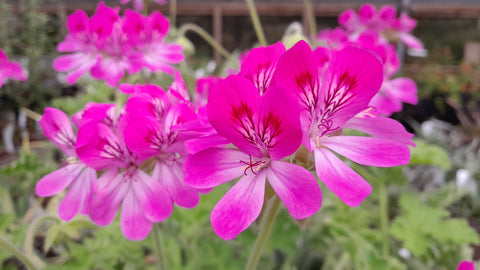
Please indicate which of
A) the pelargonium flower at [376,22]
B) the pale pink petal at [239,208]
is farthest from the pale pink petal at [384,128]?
the pelargonium flower at [376,22]

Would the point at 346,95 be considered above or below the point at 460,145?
above

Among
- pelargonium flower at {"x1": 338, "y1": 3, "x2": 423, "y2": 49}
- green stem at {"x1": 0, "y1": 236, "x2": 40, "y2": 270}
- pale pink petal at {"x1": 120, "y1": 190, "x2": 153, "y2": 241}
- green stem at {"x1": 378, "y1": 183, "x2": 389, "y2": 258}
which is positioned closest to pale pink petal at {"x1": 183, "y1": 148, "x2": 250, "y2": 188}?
pale pink petal at {"x1": 120, "y1": 190, "x2": 153, "y2": 241}

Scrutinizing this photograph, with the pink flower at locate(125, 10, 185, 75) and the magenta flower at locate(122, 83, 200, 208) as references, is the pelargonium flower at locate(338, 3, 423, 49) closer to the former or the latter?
the pink flower at locate(125, 10, 185, 75)

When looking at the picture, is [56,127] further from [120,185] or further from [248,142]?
[248,142]

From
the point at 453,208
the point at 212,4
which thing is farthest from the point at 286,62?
the point at 212,4

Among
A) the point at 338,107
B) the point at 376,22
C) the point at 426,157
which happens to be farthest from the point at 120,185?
the point at 376,22

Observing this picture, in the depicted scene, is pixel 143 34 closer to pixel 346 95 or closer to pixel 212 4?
pixel 346 95
